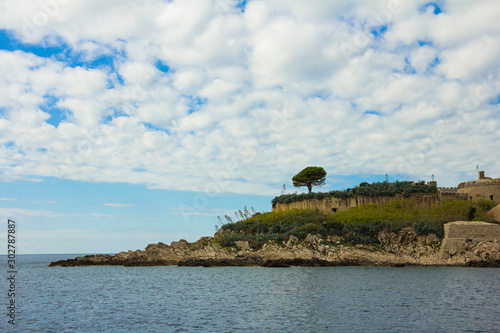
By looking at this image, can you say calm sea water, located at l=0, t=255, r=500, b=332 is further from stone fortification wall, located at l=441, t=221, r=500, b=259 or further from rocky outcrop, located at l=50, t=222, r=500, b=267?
stone fortification wall, located at l=441, t=221, r=500, b=259

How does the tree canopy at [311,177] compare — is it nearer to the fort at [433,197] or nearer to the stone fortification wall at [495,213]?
the fort at [433,197]

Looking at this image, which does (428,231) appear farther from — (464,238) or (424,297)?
(424,297)

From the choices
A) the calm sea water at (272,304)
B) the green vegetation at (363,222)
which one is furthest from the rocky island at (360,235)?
the calm sea water at (272,304)

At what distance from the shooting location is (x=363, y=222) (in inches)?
2035

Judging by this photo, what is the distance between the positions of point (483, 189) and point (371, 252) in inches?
754

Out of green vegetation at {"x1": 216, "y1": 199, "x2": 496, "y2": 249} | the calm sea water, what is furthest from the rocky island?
the calm sea water

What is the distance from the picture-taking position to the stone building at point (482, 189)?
5264cm

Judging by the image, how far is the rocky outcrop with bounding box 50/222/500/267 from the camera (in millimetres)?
44906

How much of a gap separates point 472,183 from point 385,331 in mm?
45385

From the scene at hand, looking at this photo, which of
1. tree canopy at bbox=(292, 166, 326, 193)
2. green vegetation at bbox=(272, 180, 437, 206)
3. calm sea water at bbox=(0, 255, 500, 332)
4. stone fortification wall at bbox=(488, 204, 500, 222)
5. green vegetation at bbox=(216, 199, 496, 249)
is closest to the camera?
calm sea water at bbox=(0, 255, 500, 332)

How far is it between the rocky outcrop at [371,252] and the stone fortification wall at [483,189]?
839 centimetres

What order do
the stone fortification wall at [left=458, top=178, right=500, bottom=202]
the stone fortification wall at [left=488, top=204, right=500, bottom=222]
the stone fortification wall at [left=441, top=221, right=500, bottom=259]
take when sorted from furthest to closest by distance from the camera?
the stone fortification wall at [left=458, top=178, right=500, bottom=202]
the stone fortification wall at [left=488, top=204, right=500, bottom=222]
the stone fortification wall at [left=441, top=221, right=500, bottom=259]

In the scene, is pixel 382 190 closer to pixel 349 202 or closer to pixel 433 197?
pixel 349 202

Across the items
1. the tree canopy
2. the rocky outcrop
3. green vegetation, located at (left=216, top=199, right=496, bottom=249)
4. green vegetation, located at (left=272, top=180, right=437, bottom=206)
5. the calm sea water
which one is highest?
the tree canopy
